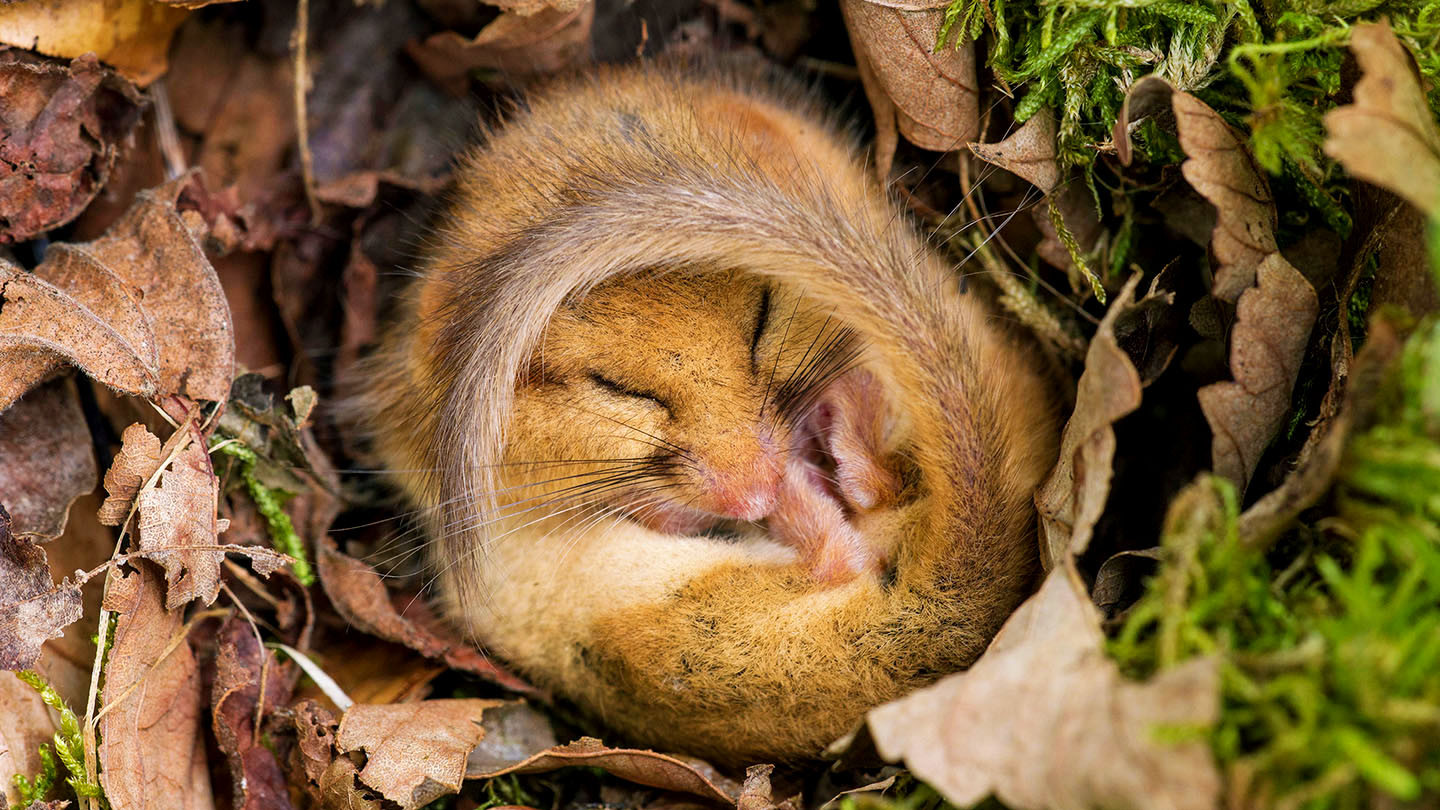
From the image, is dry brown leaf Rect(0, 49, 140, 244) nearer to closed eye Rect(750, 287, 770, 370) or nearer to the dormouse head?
the dormouse head

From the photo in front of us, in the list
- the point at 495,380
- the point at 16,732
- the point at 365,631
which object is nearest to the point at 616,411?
the point at 495,380

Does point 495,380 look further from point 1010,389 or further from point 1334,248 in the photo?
point 1334,248

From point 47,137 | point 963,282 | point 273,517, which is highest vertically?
point 47,137

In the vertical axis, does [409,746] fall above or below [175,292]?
below

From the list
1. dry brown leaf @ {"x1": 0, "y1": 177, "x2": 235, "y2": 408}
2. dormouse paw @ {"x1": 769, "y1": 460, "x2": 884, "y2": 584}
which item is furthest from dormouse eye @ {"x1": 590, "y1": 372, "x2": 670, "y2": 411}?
dry brown leaf @ {"x1": 0, "y1": 177, "x2": 235, "y2": 408}

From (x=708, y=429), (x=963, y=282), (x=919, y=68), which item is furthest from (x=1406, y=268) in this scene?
(x=708, y=429)

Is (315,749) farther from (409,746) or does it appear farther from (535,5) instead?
(535,5)
